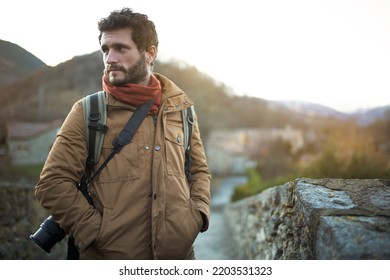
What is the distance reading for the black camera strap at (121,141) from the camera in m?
1.81

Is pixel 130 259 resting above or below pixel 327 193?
below

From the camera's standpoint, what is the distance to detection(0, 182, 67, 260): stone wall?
10.8 feet

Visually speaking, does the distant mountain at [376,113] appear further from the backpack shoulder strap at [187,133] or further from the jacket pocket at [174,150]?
the jacket pocket at [174,150]

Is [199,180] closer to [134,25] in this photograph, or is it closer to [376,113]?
[134,25]

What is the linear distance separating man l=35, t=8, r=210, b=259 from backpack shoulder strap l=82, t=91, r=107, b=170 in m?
0.04

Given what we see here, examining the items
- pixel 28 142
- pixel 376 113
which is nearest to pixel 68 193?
pixel 28 142

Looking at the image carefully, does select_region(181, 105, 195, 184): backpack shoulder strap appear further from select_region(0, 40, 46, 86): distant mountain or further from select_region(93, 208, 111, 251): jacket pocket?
select_region(0, 40, 46, 86): distant mountain

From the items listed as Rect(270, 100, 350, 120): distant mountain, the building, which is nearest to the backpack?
the building

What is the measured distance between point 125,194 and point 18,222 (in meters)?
2.64

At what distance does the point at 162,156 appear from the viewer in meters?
1.88
